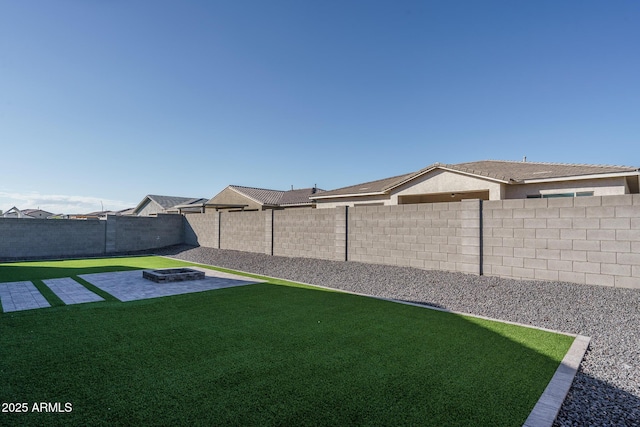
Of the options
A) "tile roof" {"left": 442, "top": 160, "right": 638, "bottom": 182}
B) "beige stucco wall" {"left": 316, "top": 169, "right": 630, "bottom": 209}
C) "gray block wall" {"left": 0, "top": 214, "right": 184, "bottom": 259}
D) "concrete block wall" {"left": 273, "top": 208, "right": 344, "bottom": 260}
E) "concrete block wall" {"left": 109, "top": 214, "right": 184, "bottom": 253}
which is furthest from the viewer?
"concrete block wall" {"left": 109, "top": 214, "right": 184, "bottom": 253}

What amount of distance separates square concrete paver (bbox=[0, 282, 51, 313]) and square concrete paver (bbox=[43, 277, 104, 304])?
337 millimetres

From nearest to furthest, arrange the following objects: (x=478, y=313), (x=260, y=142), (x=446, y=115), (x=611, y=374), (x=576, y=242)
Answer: (x=611, y=374)
(x=478, y=313)
(x=576, y=242)
(x=446, y=115)
(x=260, y=142)

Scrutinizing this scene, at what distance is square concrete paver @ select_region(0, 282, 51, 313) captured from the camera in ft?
20.0

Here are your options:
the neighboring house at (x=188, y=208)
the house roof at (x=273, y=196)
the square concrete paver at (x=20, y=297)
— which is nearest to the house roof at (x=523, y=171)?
the house roof at (x=273, y=196)

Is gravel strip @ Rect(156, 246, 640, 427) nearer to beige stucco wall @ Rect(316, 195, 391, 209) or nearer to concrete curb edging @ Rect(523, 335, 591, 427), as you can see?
concrete curb edging @ Rect(523, 335, 591, 427)

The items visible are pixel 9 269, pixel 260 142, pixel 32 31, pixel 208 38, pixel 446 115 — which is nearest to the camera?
pixel 32 31

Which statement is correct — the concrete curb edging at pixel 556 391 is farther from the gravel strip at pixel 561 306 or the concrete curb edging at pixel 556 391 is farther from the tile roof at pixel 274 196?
the tile roof at pixel 274 196

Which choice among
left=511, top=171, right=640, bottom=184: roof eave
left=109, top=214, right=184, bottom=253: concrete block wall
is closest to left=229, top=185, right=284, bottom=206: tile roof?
left=109, top=214, right=184, bottom=253: concrete block wall

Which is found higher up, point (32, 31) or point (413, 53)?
point (413, 53)

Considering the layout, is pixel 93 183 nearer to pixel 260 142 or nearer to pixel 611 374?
pixel 260 142

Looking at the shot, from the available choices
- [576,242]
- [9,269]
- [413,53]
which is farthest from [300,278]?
[9,269]

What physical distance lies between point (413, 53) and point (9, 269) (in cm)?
1776

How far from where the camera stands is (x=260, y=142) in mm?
17656

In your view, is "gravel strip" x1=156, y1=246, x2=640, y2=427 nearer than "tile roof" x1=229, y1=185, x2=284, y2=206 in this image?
Yes
